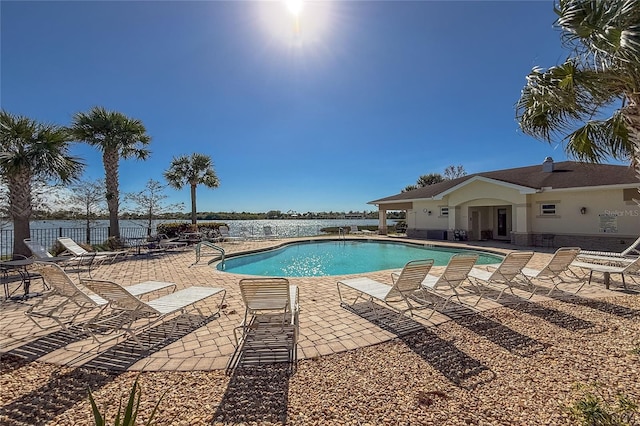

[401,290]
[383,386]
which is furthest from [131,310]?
[401,290]

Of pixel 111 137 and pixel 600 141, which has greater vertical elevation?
pixel 111 137

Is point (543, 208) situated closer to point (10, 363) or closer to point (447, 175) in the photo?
point (10, 363)

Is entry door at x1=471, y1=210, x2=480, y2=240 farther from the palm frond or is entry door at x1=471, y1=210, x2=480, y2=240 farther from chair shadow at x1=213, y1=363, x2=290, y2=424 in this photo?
chair shadow at x1=213, y1=363, x2=290, y2=424

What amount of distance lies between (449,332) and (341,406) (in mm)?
2551

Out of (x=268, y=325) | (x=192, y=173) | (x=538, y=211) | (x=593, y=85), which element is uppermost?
(x=192, y=173)

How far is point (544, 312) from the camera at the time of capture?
17.6 feet

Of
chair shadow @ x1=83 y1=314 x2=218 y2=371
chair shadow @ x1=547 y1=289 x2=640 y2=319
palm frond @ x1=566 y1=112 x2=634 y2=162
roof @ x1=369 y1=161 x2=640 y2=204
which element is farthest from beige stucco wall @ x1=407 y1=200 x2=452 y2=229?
chair shadow @ x1=83 y1=314 x2=218 y2=371

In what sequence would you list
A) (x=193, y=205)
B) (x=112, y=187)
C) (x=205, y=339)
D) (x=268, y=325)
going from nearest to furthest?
(x=268, y=325) < (x=205, y=339) < (x=112, y=187) < (x=193, y=205)

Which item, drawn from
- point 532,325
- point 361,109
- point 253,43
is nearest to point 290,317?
point 532,325

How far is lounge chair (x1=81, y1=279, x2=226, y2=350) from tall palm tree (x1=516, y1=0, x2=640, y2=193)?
7.03 metres

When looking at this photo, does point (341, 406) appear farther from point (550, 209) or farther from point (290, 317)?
point (550, 209)

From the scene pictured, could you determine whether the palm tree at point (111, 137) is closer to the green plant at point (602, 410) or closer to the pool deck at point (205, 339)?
the pool deck at point (205, 339)

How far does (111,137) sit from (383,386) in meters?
18.9

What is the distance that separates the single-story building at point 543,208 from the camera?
563 inches
